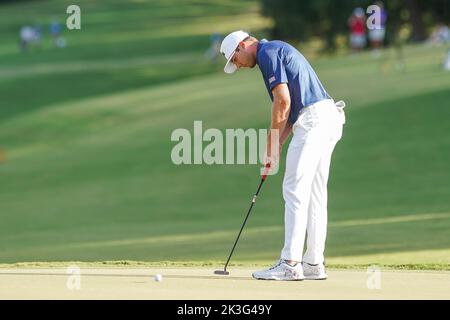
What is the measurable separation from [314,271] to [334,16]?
58.4 meters

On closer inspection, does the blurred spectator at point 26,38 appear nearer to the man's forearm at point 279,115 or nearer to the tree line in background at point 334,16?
the tree line in background at point 334,16

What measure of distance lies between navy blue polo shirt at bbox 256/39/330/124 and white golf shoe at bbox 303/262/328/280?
46.8 inches

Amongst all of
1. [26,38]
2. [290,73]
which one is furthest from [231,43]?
[26,38]

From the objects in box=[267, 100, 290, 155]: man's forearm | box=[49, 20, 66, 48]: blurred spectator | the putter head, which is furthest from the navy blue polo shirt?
box=[49, 20, 66, 48]: blurred spectator

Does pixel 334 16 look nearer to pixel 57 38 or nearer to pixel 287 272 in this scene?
pixel 57 38

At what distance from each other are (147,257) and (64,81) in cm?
4819

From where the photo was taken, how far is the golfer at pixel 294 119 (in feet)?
32.5

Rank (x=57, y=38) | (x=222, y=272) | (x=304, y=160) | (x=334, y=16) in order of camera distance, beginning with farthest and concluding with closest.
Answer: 1. (x=57, y=38)
2. (x=334, y=16)
3. (x=222, y=272)
4. (x=304, y=160)

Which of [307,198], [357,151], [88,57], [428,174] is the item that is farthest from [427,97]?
[88,57]

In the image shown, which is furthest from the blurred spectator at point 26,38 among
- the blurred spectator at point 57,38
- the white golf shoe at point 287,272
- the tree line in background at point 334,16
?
the white golf shoe at point 287,272

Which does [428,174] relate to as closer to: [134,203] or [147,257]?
[134,203]

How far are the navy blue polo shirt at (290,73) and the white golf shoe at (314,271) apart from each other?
1188 millimetres

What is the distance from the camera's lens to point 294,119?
1012 centimetres

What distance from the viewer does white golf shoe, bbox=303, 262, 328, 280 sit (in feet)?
33.7
